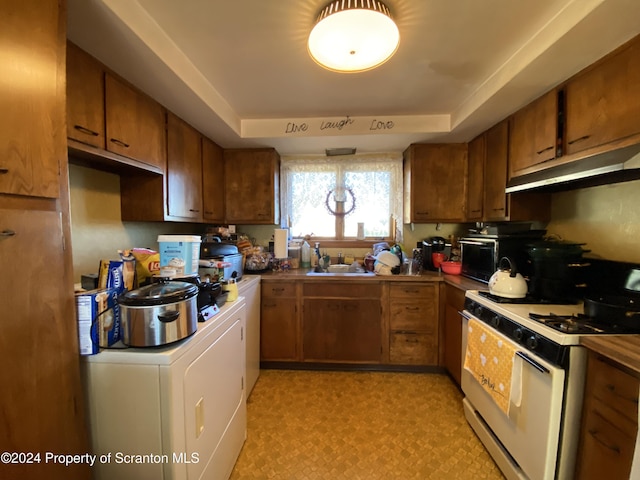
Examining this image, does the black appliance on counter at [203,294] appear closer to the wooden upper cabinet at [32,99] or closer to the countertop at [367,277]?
the wooden upper cabinet at [32,99]

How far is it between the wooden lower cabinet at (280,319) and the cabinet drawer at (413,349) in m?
0.91

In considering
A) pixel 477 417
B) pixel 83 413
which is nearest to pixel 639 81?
pixel 477 417

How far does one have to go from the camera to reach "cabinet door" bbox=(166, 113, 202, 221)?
76.9 inches

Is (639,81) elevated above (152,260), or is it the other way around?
(639,81)

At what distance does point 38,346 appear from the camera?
84 centimetres

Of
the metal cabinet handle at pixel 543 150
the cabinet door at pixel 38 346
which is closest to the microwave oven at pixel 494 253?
the metal cabinet handle at pixel 543 150

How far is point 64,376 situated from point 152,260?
1.83 feet

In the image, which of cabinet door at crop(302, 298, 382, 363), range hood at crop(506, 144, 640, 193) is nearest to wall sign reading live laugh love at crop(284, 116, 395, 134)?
range hood at crop(506, 144, 640, 193)

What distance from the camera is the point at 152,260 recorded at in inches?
52.6

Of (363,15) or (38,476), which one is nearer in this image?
(38,476)

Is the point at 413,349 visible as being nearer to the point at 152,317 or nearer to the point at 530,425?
the point at 530,425

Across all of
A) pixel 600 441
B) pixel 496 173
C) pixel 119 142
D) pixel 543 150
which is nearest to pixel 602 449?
pixel 600 441

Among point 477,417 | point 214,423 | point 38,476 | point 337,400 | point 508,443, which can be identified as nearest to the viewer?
point 38,476

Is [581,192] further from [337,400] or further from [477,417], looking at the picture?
[337,400]
